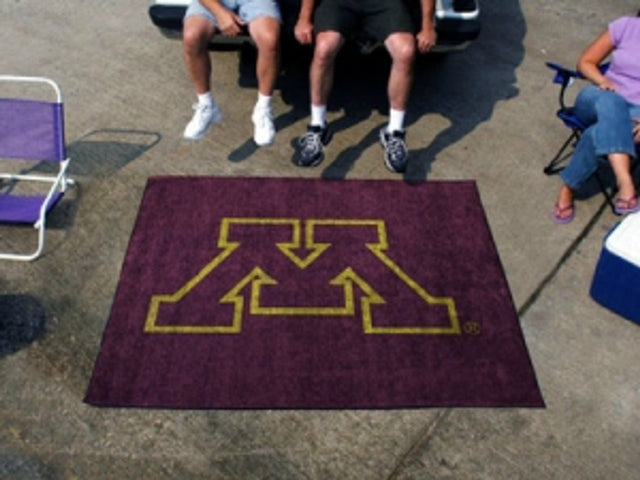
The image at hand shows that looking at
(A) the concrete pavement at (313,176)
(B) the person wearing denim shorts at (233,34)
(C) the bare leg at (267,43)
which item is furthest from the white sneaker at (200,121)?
(C) the bare leg at (267,43)

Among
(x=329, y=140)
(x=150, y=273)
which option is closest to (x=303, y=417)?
(x=150, y=273)

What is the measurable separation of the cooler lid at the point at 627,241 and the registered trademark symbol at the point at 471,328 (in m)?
0.75

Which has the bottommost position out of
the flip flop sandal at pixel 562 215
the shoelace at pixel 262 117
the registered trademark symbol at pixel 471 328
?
the registered trademark symbol at pixel 471 328

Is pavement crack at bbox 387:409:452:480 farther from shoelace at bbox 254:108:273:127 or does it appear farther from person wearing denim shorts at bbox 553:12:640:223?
shoelace at bbox 254:108:273:127

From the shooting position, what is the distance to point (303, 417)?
284 cm

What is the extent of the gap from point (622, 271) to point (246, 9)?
2608mm

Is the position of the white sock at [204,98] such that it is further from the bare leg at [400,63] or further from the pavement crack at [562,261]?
the pavement crack at [562,261]

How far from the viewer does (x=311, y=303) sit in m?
3.31

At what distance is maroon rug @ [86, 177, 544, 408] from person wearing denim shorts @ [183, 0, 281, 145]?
0.39 meters

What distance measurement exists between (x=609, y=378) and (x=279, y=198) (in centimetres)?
204

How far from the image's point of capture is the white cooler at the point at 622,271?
3.16m

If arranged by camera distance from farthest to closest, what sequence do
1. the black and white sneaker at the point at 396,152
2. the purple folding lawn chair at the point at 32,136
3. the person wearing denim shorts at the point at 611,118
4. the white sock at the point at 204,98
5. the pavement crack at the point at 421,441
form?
the white sock at the point at 204,98
the black and white sneaker at the point at 396,152
the purple folding lawn chair at the point at 32,136
the person wearing denim shorts at the point at 611,118
the pavement crack at the point at 421,441

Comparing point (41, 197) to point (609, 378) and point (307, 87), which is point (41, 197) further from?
point (609, 378)

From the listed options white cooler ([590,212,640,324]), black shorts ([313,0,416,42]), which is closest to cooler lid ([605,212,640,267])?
white cooler ([590,212,640,324])
